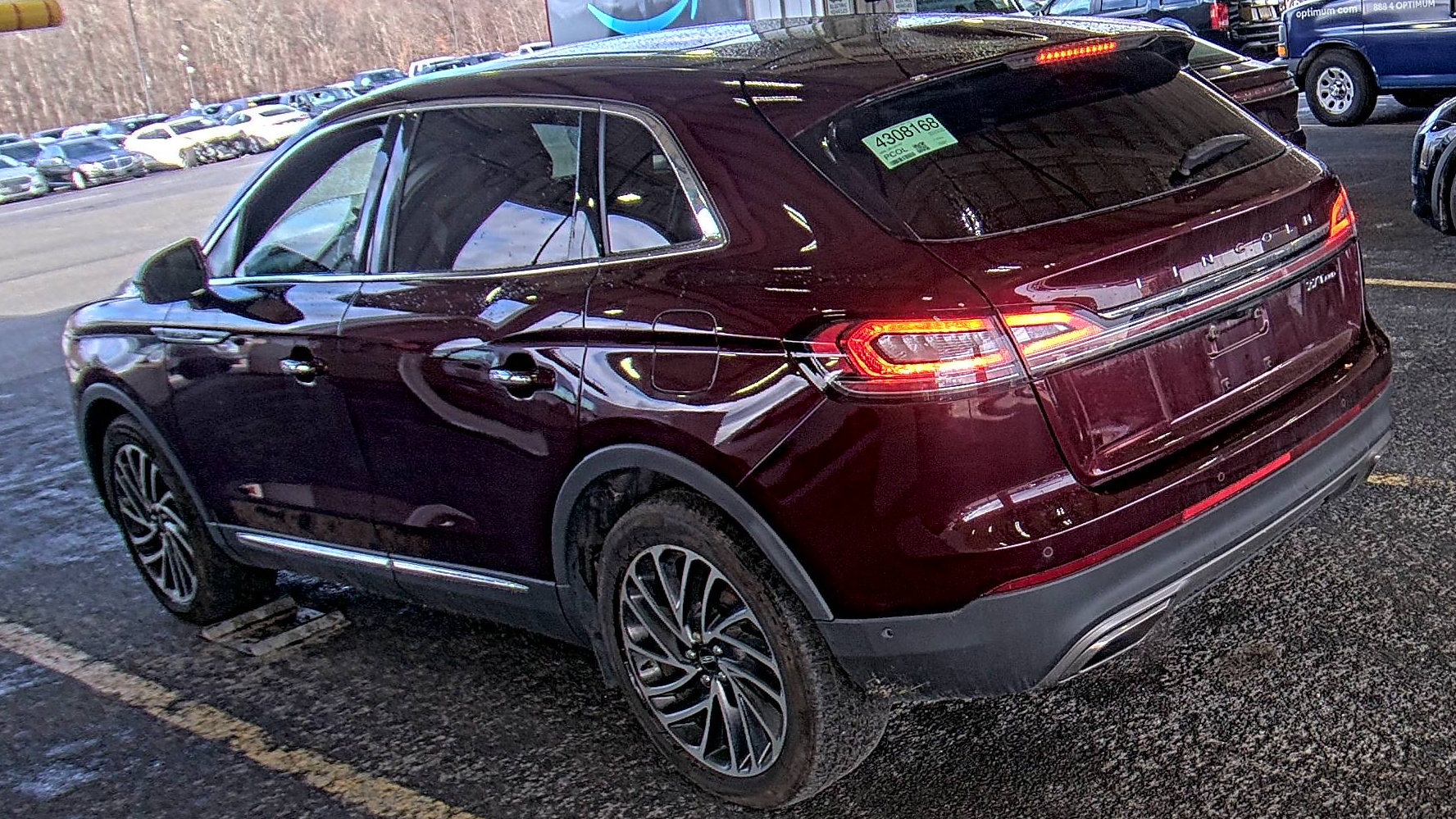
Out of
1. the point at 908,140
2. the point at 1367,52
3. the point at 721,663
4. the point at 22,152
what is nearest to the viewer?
the point at 908,140

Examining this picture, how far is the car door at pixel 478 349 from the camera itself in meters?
3.48

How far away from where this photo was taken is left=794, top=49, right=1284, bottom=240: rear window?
3068 millimetres

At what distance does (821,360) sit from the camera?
2.90 metres

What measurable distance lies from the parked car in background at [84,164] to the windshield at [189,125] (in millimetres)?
2463

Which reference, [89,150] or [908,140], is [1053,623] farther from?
[89,150]

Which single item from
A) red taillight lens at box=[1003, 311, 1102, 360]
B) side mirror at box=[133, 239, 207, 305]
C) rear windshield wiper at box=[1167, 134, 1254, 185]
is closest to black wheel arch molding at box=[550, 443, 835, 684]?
→ red taillight lens at box=[1003, 311, 1102, 360]

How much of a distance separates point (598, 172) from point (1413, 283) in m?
5.48

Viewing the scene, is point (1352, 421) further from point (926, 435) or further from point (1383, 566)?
point (926, 435)

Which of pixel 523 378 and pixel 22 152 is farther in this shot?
pixel 22 152

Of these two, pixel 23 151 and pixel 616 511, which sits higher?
pixel 616 511

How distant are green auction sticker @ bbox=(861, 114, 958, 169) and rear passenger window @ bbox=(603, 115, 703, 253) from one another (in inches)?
17.1

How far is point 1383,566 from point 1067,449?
5.98ft

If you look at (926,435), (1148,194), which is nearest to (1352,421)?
(1148,194)

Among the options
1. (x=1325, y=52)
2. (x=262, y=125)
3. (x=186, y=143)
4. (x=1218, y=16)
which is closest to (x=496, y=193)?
(x=1325, y=52)
